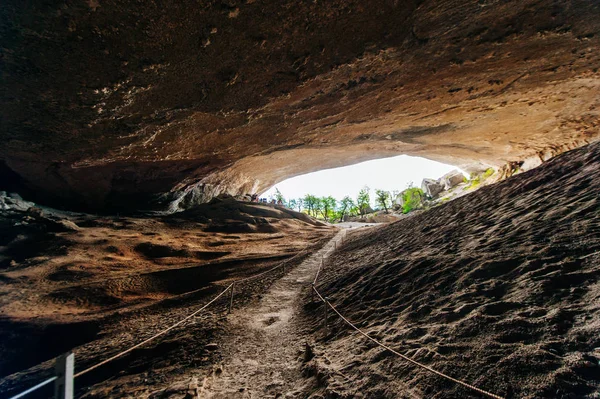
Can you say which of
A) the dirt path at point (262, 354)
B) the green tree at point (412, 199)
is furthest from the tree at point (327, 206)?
the dirt path at point (262, 354)

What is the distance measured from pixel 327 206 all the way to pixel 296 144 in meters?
57.3

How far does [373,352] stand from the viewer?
414 cm

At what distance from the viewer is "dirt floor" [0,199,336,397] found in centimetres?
572

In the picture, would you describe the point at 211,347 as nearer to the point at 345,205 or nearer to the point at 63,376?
the point at 63,376

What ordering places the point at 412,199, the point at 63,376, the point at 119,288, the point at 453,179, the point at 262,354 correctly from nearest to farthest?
1. the point at 63,376
2. the point at 262,354
3. the point at 119,288
4. the point at 453,179
5. the point at 412,199

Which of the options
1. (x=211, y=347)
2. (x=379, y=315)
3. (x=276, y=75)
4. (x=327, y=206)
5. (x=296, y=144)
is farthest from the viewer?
(x=327, y=206)

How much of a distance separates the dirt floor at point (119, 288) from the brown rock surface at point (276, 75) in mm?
4569

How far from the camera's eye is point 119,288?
11.1m

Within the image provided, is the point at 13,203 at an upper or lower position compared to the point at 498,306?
upper

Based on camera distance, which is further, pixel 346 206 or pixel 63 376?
pixel 346 206

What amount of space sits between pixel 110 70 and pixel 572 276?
10.5m

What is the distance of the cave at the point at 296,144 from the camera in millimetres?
3744

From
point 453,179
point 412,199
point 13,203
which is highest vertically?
point 13,203

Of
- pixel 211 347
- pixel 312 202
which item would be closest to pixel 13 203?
pixel 211 347
